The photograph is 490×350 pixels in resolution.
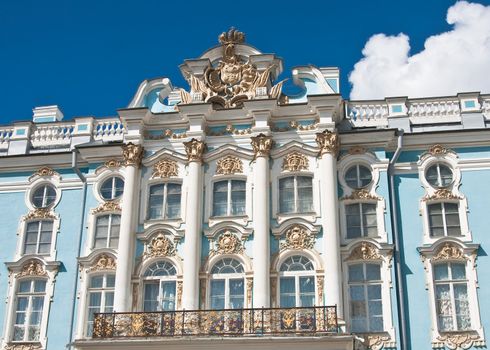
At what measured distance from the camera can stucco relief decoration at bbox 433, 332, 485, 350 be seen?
2169cm

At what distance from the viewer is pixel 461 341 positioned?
21.8m

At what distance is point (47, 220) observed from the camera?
25516mm

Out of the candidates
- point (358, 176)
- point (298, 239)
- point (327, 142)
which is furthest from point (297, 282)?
point (327, 142)

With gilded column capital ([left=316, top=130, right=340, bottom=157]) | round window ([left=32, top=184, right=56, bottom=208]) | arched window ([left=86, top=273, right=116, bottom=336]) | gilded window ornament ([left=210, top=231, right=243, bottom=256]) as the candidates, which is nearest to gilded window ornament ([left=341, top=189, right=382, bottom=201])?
gilded column capital ([left=316, top=130, right=340, bottom=157])

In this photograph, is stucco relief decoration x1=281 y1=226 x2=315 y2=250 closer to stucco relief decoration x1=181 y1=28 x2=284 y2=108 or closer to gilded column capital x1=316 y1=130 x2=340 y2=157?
gilded column capital x1=316 y1=130 x2=340 y2=157

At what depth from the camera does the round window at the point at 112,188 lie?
25.3m

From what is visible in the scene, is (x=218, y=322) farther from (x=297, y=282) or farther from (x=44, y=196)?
(x=44, y=196)

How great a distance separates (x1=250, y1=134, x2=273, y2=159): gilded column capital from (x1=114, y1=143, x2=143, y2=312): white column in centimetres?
373

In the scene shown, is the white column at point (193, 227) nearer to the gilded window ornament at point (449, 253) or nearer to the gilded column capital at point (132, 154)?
the gilded column capital at point (132, 154)

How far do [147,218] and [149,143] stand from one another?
2.61 meters

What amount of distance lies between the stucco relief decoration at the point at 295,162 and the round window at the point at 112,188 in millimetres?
5460

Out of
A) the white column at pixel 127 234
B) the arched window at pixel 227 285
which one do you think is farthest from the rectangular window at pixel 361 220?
the white column at pixel 127 234

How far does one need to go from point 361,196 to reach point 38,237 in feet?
34.7

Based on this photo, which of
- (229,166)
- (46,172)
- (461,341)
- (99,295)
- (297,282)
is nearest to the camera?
→ (461,341)
